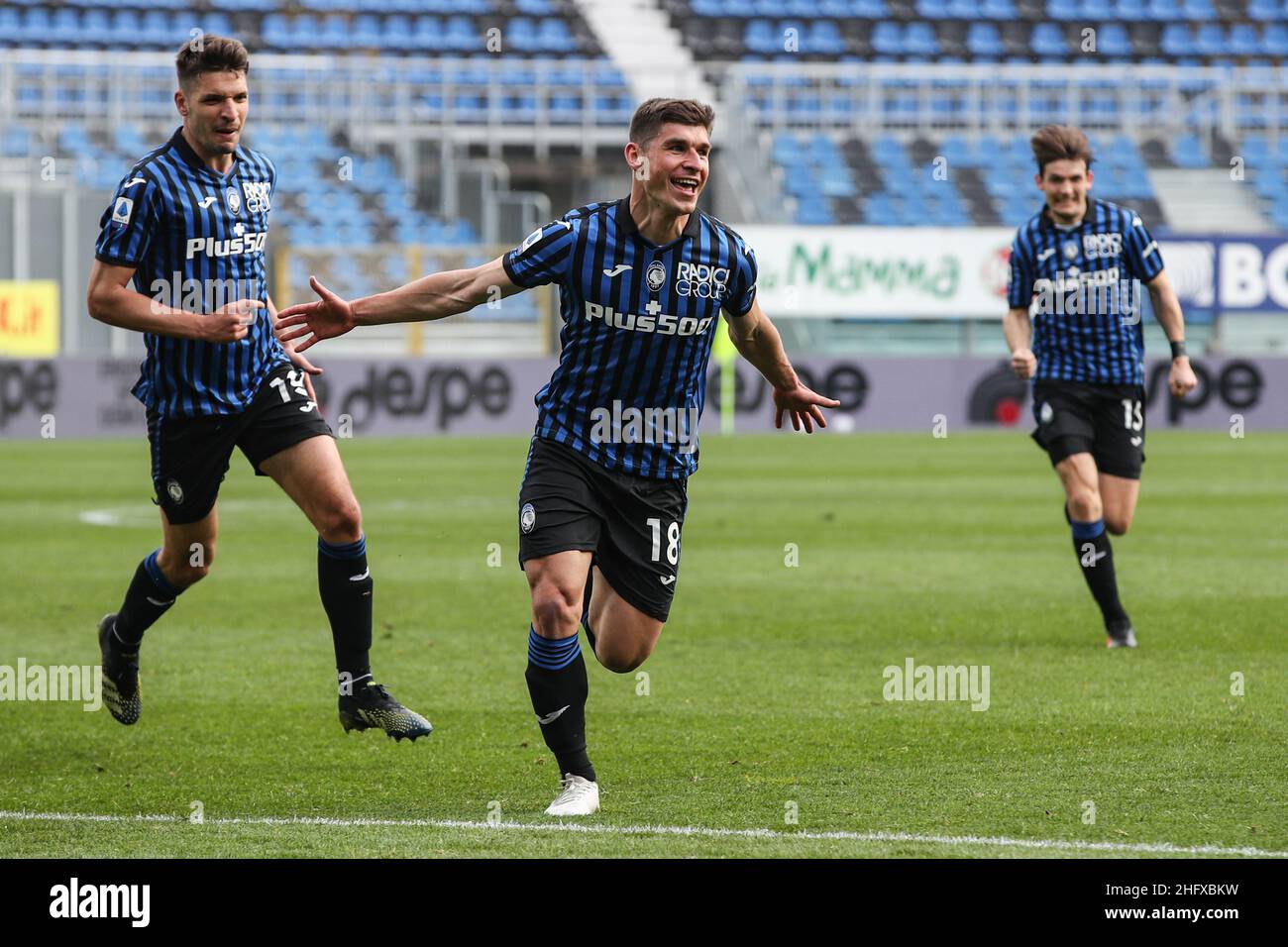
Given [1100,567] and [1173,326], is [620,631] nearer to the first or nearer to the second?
[1100,567]

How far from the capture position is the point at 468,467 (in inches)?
861

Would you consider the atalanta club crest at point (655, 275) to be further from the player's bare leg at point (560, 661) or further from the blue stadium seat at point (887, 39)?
the blue stadium seat at point (887, 39)

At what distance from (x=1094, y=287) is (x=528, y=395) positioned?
1964cm

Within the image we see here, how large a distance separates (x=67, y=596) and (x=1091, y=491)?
5920 millimetres

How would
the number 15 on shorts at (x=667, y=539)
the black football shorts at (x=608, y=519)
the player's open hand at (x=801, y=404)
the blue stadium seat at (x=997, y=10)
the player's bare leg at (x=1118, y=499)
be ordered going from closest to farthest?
1. the black football shorts at (x=608, y=519)
2. the number 15 on shorts at (x=667, y=539)
3. the player's open hand at (x=801, y=404)
4. the player's bare leg at (x=1118, y=499)
5. the blue stadium seat at (x=997, y=10)

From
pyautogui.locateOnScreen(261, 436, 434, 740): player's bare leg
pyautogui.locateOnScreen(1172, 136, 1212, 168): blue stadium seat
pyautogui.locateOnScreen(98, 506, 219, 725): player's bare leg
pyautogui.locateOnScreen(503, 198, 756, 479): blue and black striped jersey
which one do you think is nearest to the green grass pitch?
pyautogui.locateOnScreen(98, 506, 219, 725): player's bare leg

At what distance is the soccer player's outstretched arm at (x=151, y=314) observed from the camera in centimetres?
616

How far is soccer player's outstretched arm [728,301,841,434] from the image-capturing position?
6.09 m

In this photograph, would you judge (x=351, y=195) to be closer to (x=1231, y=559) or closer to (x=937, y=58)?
(x=937, y=58)

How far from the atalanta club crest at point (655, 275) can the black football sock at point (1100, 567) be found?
160 inches

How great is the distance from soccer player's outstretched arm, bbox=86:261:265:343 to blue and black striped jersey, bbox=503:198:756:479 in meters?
1.03

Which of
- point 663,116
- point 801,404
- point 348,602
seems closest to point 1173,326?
point 801,404

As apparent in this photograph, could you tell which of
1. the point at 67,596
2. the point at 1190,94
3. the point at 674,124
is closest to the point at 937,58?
the point at 1190,94

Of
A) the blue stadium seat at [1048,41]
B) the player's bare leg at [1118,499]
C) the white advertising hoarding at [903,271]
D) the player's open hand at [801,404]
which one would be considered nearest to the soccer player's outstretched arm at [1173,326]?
the player's bare leg at [1118,499]
